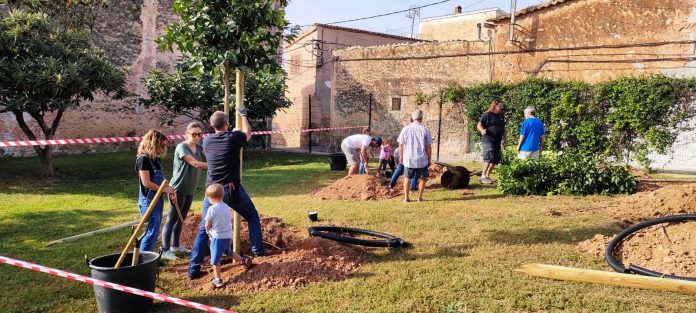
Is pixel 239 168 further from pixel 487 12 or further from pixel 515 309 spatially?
pixel 487 12

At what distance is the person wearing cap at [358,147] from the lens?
10883 millimetres

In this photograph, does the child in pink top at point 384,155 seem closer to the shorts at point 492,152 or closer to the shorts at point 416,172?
the shorts at point 492,152

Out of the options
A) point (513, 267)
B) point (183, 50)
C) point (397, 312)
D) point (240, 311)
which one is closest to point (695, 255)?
point (513, 267)

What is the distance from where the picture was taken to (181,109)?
56.3ft

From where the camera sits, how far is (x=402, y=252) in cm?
568

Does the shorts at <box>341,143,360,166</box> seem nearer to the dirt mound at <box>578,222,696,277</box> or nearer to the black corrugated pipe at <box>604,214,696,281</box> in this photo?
the dirt mound at <box>578,222,696,277</box>

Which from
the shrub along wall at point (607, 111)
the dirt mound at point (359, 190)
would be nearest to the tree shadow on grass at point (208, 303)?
the dirt mound at point (359, 190)

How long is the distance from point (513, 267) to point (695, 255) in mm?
1802

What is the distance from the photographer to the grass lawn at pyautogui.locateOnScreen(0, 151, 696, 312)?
423 cm

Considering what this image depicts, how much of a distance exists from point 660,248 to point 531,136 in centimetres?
514

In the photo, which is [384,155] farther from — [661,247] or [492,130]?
[661,247]

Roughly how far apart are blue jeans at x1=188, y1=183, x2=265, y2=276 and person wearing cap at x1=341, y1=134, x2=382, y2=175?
566 centimetres

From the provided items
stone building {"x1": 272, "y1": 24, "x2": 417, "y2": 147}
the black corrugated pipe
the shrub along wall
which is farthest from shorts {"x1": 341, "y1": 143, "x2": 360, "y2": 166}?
stone building {"x1": 272, "y1": 24, "x2": 417, "y2": 147}

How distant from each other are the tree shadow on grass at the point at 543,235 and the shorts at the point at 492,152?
3815mm
